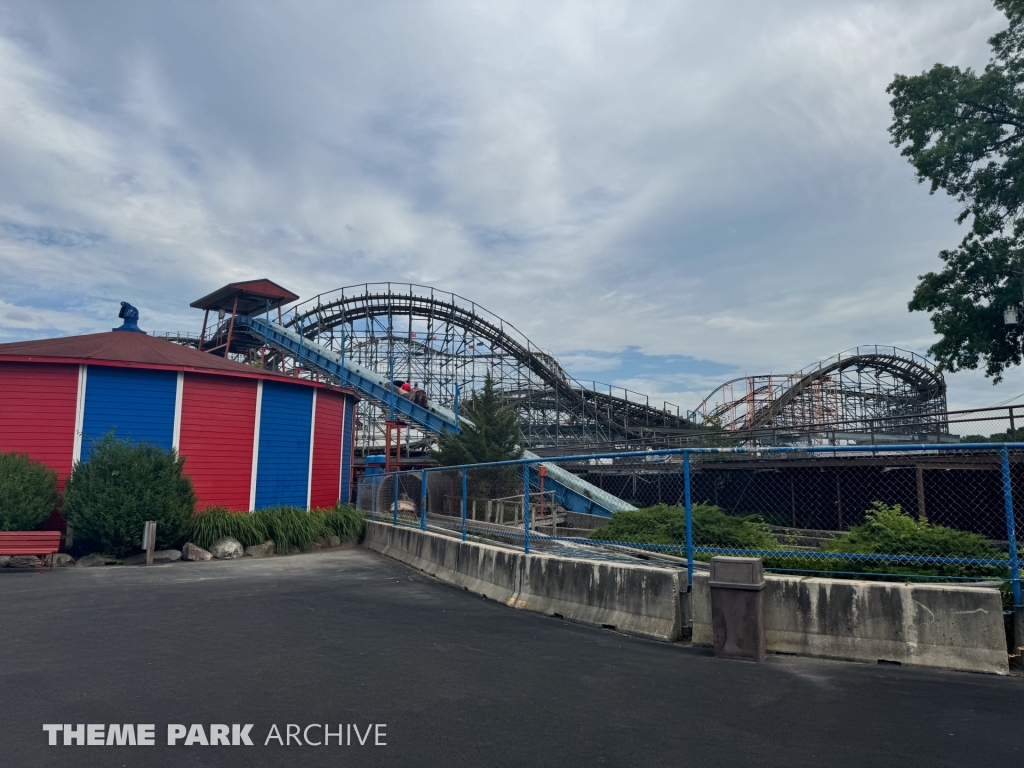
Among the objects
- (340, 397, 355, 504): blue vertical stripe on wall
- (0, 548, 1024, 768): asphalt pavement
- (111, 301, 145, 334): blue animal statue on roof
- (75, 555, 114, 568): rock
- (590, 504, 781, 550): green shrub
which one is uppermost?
(111, 301, 145, 334): blue animal statue on roof

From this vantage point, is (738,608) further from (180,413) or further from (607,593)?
(180,413)

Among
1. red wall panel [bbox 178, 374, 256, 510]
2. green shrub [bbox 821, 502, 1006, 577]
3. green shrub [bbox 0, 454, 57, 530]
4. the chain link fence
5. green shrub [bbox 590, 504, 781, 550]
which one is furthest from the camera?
red wall panel [bbox 178, 374, 256, 510]

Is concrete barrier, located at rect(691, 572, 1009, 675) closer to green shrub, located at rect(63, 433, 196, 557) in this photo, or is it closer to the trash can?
the trash can

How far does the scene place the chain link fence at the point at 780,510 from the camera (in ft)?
23.0

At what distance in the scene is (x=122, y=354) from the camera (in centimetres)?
1647

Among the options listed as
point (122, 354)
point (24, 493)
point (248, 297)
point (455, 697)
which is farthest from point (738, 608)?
point (248, 297)

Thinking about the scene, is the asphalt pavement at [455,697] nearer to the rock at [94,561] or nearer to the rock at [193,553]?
the rock at [94,561]

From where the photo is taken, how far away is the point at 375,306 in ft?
131

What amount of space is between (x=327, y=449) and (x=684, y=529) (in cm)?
1296

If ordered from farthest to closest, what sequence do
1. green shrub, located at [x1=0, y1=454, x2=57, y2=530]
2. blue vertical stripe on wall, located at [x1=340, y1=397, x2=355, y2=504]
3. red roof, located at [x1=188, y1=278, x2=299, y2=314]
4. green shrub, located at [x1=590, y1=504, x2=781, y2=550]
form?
red roof, located at [x1=188, y1=278, x2=299, y2=314] → blue vertical stripe on wall, located at [x1=340, y1=397, x2=355, y2=504] → green shrub, located at [x1=0, y1=454, x2=57, y2=530] → green shrub, located at [x1=590, y1=504, x2=781, y2=550]

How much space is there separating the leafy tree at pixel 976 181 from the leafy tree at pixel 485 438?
13794 mm

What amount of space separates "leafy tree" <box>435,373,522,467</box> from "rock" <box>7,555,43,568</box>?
1294 cm

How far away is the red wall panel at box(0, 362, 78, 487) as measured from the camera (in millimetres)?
15156

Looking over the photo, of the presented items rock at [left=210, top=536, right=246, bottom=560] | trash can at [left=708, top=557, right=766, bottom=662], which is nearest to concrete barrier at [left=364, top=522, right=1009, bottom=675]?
trash can at [left=708, top=557, right=766, bottom=662]
